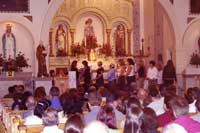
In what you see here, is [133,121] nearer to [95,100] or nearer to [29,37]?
[95,100]

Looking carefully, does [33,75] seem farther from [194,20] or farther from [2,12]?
[194,20]

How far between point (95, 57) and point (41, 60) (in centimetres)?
542

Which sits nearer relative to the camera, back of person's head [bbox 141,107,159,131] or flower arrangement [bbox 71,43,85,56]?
back of person's head [bbox 141,107,159,131]

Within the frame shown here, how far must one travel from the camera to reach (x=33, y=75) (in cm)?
1878

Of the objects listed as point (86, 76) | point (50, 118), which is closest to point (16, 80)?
point (86, 76)

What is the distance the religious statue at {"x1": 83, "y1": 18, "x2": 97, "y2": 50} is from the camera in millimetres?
23959

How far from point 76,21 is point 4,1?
5922mm

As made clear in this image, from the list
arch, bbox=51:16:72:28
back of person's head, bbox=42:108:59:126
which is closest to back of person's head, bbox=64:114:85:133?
back of person's head, bbox=42:108:59:126

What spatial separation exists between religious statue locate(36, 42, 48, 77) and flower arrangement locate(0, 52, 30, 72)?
567 mm

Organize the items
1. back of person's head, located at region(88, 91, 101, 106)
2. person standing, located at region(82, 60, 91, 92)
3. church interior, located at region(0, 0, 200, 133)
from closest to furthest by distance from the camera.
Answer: back of person's head, located at region(88, 91, 101, 106) < church interior, located at region(0, 0, 200, 133) < person standing, located at region(82, 60, 91, 92)

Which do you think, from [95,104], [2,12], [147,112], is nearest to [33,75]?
[2,12]

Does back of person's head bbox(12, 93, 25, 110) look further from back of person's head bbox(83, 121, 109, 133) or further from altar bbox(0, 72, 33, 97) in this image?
back of person's head bbox(83, 121, 109, 133)

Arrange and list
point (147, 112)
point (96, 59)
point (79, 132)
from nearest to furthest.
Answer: point (79, 132), point (147, 112), point (96, 59)

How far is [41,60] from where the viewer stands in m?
18.3
